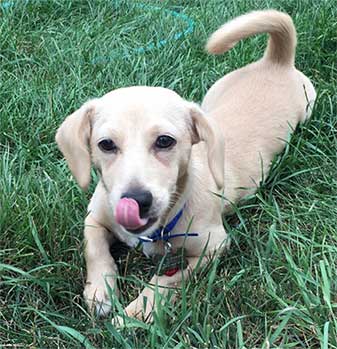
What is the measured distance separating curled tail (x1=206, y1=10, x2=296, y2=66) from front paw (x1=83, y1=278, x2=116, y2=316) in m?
1.45

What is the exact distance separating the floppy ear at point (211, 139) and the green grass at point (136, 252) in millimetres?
330

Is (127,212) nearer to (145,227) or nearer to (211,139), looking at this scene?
(145,227)

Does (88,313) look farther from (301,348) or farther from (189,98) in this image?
(189,98)

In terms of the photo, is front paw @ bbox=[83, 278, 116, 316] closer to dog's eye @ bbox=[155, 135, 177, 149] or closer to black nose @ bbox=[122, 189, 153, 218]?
black nose @ bbox=[122, 189, 153, 218]

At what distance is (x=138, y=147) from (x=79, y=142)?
11.3 inches

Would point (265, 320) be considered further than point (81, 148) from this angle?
No

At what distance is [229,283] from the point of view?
283 cm

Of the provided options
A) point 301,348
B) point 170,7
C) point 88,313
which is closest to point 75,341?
point 88,313

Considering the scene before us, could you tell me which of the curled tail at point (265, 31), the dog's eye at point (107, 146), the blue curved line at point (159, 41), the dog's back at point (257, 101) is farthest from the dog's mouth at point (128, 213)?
the blue curved line at point (159, 41)

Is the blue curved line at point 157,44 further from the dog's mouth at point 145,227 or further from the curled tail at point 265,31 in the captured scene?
the dog's mouth at point 145,227

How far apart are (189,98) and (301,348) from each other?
211cm

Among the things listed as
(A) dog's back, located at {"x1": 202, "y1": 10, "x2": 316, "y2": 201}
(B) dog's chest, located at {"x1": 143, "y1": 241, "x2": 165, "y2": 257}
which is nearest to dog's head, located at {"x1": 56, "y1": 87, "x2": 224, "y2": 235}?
(B) dog's chest, located at {"x1": 143, "y1": 241, "x2": 165, "y2": 257}

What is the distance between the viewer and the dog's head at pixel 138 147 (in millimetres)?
2648

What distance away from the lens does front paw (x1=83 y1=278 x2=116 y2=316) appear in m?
2.85
